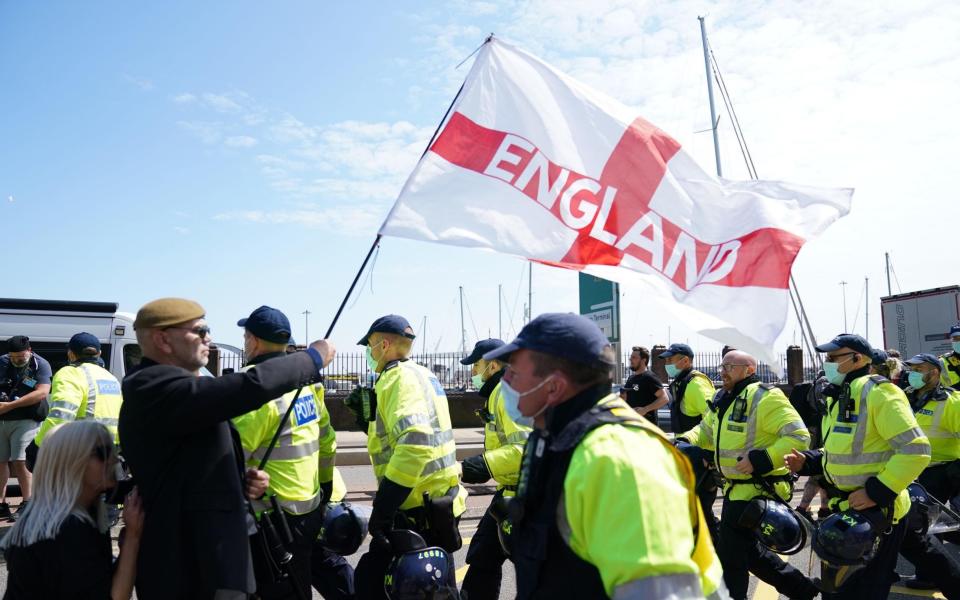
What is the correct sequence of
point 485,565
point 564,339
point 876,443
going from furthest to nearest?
point 876,443
point 485,565
point 564,339

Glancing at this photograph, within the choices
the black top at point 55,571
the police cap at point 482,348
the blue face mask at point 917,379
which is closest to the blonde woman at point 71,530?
the black top at point 55,571

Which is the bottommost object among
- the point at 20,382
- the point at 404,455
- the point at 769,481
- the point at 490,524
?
the point at 490,524

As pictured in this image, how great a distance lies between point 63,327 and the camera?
10133 millimetres

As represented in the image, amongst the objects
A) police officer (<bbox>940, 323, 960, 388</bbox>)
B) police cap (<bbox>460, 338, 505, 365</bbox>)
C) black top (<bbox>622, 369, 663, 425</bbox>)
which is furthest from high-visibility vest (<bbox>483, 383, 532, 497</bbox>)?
police officer (<bbox>940, 323, 960, 388</bbox>)

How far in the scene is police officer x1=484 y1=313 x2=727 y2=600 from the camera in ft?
5.47

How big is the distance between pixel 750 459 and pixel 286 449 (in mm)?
3166

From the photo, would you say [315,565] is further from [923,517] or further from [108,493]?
[923,517]

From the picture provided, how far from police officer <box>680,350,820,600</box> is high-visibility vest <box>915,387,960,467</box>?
2600 millimetres

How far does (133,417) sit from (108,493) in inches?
21.8

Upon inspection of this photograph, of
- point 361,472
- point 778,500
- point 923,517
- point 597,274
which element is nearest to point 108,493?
point 597,274

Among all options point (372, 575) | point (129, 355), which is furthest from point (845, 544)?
point (129, 355)

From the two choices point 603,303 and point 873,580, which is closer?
point 873,580

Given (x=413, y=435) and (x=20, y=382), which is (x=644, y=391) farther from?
(x=20, y=382)

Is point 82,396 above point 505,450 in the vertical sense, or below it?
above
